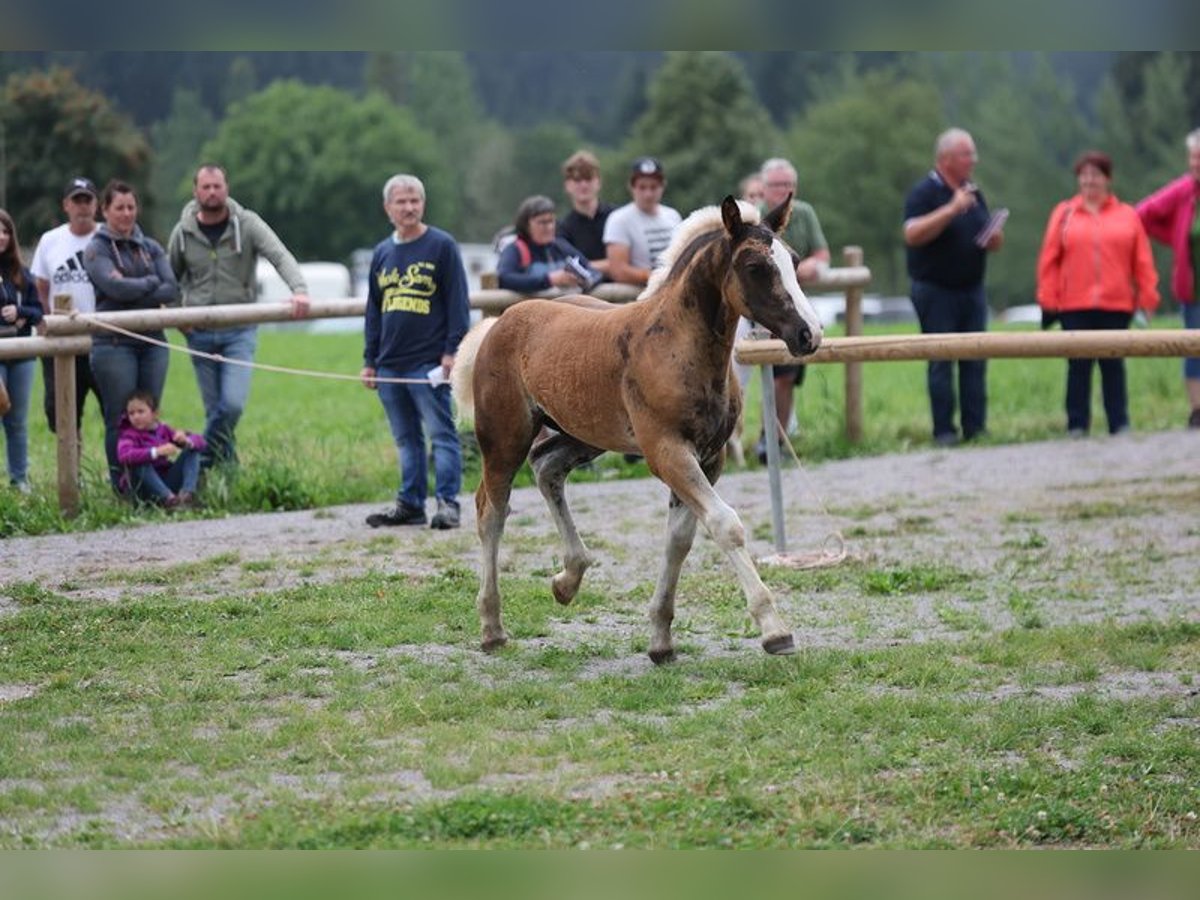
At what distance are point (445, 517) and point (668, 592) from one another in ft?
12.7

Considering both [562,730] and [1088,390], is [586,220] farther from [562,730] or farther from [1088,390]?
[562,730]

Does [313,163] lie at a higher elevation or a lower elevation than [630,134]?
lower

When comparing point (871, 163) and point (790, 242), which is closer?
point (790, 242)

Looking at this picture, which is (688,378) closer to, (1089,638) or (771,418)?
(1089,638)

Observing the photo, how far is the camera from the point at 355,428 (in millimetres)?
17641

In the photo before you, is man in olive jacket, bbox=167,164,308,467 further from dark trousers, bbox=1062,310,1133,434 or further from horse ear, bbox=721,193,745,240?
dark trousers, bbox=1062,310,1133,434

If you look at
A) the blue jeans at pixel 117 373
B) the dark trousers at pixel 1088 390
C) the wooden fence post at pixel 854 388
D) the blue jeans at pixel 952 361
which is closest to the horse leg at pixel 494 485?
the blue jeans at pixel 117 373

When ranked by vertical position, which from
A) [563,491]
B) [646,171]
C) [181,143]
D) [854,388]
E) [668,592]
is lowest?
[668,592]

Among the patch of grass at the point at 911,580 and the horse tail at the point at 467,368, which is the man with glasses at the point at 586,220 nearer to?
the patch of grass at the point at 911,580

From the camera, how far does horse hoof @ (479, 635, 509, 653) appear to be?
8.84 metres

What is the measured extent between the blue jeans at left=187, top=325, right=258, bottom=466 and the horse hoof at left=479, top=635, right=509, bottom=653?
5.14m

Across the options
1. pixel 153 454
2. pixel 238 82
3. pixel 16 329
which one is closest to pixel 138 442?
pixel 153 454

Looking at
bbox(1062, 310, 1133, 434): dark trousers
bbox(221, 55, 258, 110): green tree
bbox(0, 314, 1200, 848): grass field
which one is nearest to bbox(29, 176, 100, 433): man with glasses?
bbox(0, 314, 1200, 848): grass field

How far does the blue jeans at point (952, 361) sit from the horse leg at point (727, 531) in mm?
7891
